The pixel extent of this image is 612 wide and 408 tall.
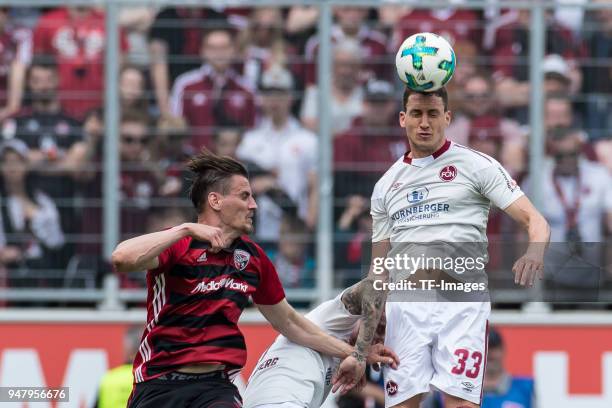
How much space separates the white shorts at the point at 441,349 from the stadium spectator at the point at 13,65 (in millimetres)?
4498

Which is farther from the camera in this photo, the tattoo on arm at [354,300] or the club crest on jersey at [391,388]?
the tattoo on arm at [354,300]

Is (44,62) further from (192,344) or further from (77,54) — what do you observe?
(192,344)

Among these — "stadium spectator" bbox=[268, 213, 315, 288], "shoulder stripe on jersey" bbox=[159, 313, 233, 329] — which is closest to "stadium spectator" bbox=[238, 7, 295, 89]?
"stadium spectator" bbox=[268, 213, 315, 288]

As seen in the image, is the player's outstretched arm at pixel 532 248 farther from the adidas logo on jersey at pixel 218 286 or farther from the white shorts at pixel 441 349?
the adidas logo on jersey at pixel 218 286

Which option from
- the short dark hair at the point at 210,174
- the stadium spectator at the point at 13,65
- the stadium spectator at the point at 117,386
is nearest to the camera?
the short dark hair at the point at 210,174

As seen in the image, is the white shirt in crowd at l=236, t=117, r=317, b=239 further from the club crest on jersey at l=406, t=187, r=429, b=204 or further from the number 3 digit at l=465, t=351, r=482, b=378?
the number 3 digit at l=465, t=351, r=482, b=378

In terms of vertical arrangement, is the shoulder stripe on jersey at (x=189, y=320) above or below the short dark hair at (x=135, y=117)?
below

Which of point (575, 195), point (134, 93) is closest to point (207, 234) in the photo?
point (134, 93)

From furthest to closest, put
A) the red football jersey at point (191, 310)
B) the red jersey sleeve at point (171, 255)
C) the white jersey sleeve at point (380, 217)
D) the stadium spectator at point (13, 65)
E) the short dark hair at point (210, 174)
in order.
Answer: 1. the stadium spectator at point (13, 65)
2. the white jersey sleeve at point (380, 217)
3. the short dark hair at point (210, 174)
4. the red football jersey at point (191, 310)
5. the red jersey sleeve at point (171, 255)

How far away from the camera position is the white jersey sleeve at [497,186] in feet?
25.5

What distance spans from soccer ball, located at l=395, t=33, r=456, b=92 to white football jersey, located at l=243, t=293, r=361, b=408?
1.41 m

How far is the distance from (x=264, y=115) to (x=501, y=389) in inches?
109

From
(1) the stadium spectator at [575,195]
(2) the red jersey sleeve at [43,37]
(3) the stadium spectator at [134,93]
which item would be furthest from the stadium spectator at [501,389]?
(2) the red jersey sleeve at [43,37]

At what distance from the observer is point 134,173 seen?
37.0 ft
